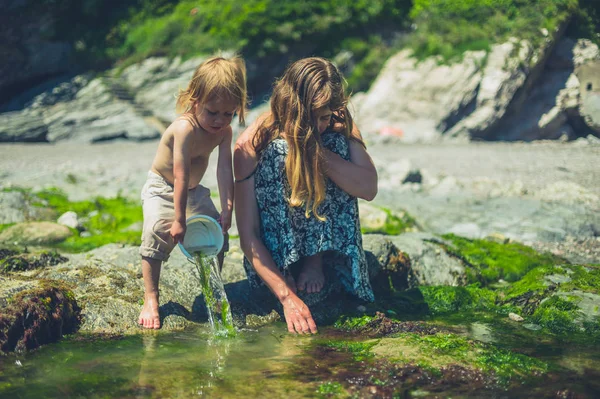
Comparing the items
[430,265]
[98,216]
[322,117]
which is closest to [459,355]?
[322,117]

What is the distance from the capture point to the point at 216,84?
394 centimetres

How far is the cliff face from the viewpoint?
16672 millimetres

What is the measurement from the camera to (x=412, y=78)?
15.2 m

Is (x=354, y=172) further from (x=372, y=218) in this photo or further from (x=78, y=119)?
(x=78, y=119)

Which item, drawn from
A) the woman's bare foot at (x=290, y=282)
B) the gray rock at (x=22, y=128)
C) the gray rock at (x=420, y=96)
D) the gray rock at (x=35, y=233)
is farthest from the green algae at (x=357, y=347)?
the gray rock at (x=22, y=128)

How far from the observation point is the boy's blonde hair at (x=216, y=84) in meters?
3.94

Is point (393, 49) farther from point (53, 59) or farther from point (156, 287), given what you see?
point (156, 287)

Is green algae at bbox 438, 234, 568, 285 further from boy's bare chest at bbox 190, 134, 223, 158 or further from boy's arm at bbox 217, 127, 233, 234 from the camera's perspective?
boy's bare chest at bbox 190, 134, 223, 158

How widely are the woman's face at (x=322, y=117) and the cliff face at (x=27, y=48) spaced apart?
586 inches

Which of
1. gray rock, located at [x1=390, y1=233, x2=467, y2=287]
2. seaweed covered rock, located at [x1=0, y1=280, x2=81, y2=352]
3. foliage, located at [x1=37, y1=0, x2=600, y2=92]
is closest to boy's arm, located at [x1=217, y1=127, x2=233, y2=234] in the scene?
seaweed covered rock, located at [x1=0, y1=280, x2=81, y2=352]

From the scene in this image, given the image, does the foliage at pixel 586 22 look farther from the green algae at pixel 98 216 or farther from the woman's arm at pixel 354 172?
the woman's arm at pixel 354 172

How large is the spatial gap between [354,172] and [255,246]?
2.55 ft

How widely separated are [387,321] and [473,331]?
1.83 ft

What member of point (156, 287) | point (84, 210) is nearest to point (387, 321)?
point (156, 287)
